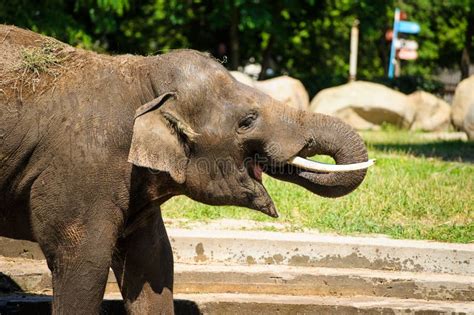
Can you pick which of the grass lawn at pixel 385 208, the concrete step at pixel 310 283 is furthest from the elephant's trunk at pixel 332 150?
the grass lawn at pixel 385 208

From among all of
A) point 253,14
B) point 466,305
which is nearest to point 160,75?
point 466,305

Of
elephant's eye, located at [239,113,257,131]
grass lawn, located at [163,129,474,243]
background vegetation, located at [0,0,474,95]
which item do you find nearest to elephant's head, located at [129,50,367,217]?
elephant's eye, located at [239,113,257,131]

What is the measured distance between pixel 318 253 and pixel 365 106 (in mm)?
12993

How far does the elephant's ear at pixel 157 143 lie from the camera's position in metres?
5.52

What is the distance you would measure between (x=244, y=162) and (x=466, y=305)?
9.16ft

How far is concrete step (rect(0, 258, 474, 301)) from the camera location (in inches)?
316

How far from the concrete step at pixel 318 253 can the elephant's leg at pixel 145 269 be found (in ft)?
7.35

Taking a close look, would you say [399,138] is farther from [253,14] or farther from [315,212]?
Result: [315,212]

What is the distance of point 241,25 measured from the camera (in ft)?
69.9

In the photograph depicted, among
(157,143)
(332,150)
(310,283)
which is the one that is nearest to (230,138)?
(157,143)

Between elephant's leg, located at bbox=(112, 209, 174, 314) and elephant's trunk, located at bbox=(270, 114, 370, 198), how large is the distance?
38.7 inches

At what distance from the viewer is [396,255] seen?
842cm

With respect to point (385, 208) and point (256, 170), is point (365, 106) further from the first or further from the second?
point (256, 170)

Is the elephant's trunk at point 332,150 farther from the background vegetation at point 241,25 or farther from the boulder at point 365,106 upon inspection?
the boulder at point 365,106
